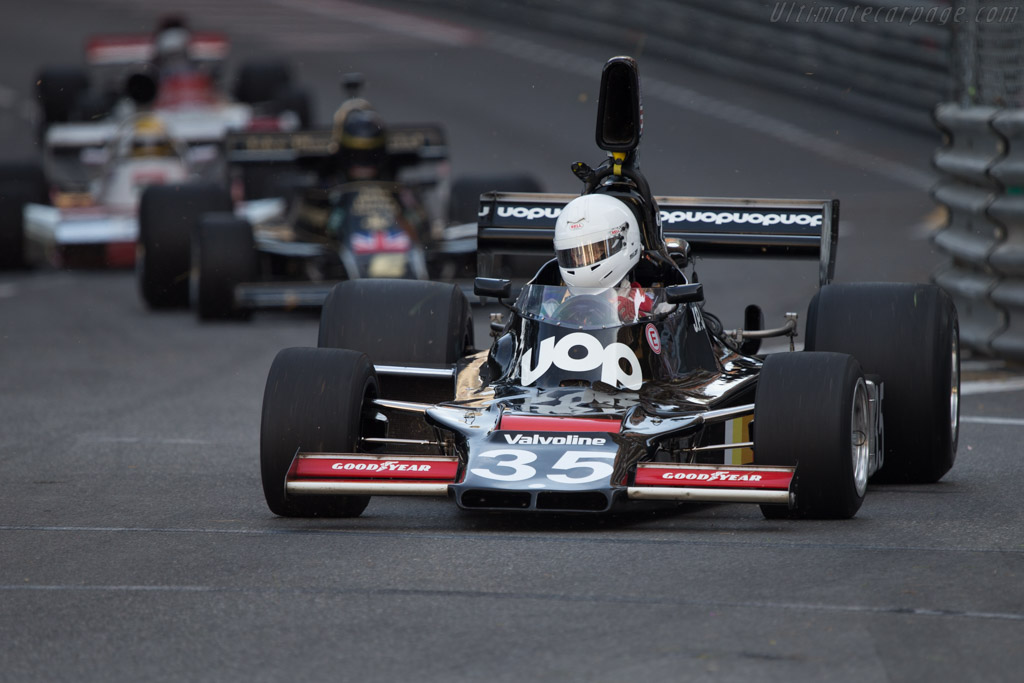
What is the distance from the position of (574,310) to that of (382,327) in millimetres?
1116

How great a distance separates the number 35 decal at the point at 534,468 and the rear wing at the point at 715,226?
220 centimetres

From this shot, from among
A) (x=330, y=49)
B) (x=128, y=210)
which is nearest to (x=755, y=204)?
(x=128, y=210)

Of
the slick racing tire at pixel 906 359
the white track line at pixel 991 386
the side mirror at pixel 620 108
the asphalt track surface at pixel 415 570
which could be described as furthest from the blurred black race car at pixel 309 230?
the slick racing tire at pixel 906 359

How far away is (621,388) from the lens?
23.5ft

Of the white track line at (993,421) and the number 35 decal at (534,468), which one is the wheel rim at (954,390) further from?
the number 35 decal at (534,468)

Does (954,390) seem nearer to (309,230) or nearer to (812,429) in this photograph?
(812,429)

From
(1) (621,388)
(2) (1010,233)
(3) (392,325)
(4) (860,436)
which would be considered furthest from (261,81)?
(4) (860,436)

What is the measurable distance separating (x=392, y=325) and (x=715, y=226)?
1.76 m

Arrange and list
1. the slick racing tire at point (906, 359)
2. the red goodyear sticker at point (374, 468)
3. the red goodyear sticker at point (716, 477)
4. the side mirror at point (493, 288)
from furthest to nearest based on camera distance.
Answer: the side mirror at point (493, 288) → the slick racing tire at point (906, 359) → the red goodyear sticker at point (374, 468) → the red goodyear sticker at point (716, 477)

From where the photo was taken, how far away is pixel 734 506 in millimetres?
7102

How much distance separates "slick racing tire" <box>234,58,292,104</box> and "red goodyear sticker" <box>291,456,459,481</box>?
740 inches

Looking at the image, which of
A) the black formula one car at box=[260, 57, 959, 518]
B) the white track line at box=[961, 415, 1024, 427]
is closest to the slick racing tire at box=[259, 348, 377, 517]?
the black formula one car at box=[260, 57, 959, 518]

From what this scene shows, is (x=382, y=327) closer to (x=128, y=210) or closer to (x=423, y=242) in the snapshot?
(x=423, y=242)

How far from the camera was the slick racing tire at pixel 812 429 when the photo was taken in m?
6.41
